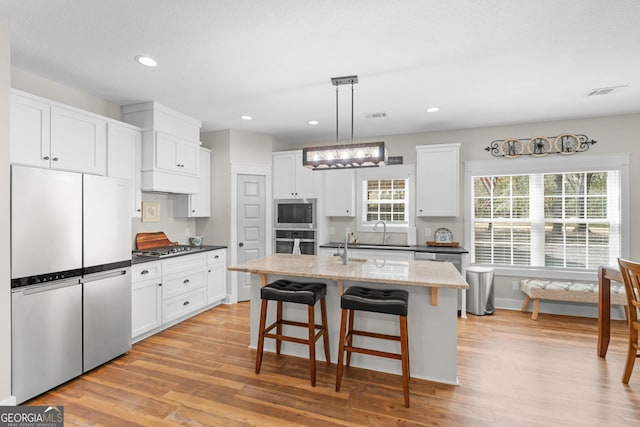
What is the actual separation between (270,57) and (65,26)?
4.72ft

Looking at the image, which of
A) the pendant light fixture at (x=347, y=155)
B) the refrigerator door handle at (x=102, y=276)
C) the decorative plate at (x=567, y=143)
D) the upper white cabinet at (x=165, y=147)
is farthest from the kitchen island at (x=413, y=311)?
the decorative plate at (x=567, y=143)

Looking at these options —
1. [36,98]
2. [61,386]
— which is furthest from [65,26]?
[61,386]

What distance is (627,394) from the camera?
2344 mm

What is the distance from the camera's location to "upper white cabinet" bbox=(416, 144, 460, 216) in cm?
454

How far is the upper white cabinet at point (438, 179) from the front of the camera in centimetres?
454

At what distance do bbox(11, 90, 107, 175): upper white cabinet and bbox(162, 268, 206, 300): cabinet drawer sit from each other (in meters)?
1.42

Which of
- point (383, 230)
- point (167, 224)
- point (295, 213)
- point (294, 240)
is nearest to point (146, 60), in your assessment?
point (167, 224)

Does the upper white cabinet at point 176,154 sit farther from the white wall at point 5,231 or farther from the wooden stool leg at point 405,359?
the wooden stool leg at point 405,359

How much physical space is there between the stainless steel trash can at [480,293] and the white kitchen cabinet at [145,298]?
397 centimetres

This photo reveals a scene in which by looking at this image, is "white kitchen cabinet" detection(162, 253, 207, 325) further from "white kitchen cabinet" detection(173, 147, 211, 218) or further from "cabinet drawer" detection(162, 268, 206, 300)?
"white kitchen cabinet" detection(173, 147, 211, 218)

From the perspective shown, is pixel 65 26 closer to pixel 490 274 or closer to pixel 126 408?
pixel 126 408

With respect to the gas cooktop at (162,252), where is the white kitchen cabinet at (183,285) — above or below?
below

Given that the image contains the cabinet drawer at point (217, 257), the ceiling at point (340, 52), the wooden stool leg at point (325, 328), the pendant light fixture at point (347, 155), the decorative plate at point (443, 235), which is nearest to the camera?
the ceiling at point (340, 52)

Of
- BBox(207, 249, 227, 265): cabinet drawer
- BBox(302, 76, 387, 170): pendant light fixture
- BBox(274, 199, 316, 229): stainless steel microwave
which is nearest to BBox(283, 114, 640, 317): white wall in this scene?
BBox(274, 199, 316, 229): stainless steel microwave
